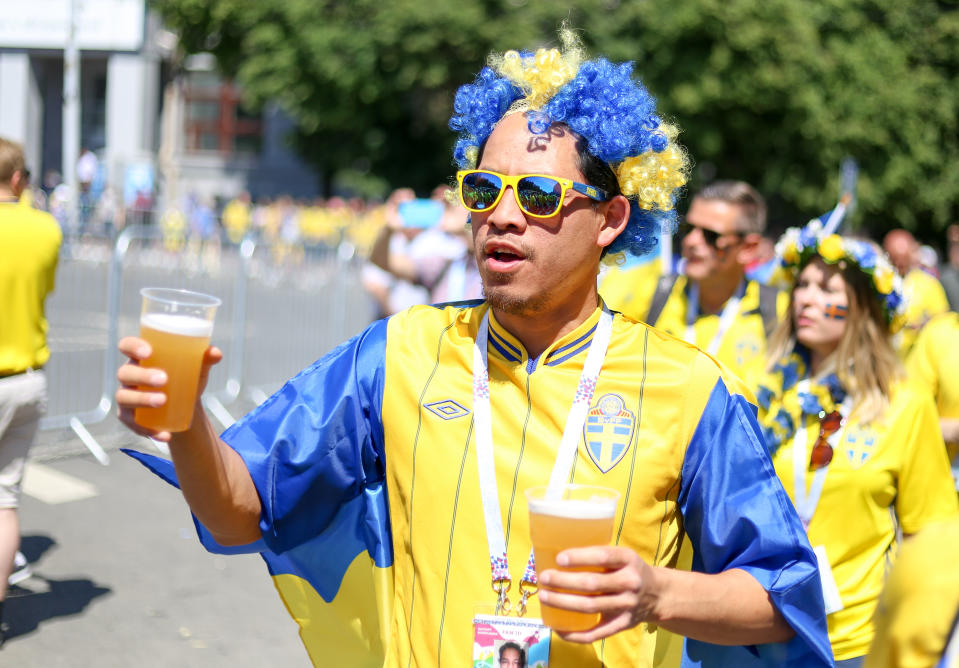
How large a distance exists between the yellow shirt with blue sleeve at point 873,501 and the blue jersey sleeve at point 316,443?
6.37 ft

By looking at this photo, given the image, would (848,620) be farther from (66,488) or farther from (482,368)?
(66,488)

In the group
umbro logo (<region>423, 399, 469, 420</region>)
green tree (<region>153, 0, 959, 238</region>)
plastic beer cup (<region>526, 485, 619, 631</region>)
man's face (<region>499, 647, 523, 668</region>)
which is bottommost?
man's face (<region>499, 647, 523, 668</region>)

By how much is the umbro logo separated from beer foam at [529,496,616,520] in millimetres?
619

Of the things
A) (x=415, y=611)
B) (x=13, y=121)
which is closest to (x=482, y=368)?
(x=415, y=611)

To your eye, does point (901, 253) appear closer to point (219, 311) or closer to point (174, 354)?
point (219, 311)

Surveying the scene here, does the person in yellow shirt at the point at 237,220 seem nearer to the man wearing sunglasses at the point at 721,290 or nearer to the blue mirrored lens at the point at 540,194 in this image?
the man wearing sunglasses at the point at 721,290

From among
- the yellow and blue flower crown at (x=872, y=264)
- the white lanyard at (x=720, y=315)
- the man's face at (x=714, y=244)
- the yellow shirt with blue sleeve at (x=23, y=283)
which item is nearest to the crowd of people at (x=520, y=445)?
the yellow and blue flower crown at (x=872, y=264)

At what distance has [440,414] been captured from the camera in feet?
7.67

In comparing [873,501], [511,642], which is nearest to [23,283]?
[511,642]

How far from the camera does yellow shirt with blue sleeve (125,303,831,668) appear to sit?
221 centimetres

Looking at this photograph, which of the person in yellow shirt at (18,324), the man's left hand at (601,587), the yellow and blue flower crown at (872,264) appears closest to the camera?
the man's left hand at (601,587)

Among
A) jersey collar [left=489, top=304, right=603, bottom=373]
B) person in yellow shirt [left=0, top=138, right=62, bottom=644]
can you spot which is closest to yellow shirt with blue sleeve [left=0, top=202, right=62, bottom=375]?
person in yellow shirt [left=0, top=138, right=62, bottom=644]

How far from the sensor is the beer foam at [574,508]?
169 cm

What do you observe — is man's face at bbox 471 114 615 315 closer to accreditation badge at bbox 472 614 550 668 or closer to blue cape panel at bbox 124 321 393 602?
blue cape panel at bbox 124 321 393 602
